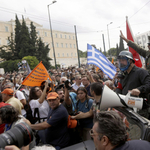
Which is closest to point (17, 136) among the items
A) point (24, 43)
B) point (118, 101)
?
point (118, 101)

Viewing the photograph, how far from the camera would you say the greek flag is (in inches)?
264

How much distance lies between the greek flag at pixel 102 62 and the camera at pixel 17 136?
5.11m

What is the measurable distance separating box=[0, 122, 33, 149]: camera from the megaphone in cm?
108

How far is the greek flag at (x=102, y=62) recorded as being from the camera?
670 cm

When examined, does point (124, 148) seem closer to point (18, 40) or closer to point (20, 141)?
point (20, 141)

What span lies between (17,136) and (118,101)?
1.33 metres

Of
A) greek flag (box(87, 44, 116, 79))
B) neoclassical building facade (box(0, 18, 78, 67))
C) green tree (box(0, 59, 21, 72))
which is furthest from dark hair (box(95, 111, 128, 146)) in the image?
neoclassical building facade (box(0, 18, 78, 67))

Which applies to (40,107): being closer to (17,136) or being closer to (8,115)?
(8,115)

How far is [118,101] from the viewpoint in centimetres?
227

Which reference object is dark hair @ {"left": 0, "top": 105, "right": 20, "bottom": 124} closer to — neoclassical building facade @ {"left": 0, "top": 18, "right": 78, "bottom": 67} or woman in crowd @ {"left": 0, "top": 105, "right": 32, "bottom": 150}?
woman in crowd @ {"left": 0, "top": 105, "right": 32, "bottom": 150}

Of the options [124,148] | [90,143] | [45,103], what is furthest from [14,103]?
[124,148]

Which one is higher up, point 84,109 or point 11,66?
point 11,66

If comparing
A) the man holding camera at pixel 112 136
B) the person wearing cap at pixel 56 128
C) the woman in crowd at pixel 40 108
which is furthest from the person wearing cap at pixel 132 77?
the woman in crowd at pixel 40 108

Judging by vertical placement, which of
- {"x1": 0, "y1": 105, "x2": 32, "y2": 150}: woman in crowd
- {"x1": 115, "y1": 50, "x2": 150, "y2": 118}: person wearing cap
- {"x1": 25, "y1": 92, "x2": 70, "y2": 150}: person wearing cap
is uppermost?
{"x1": 115, "y1": 50, "x2": 150, "y2": 118}: person wearing cap
